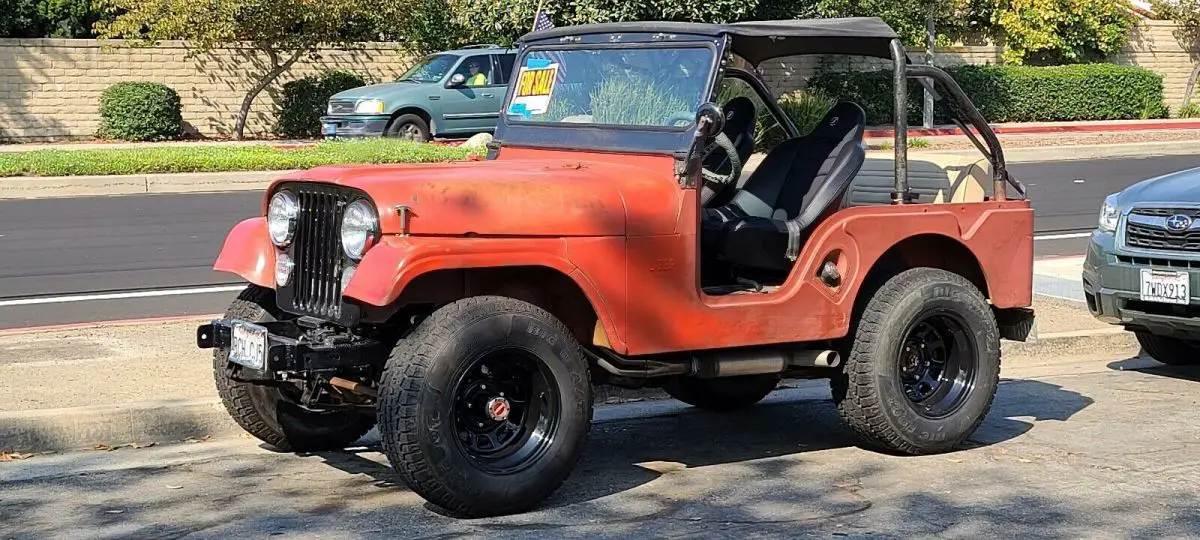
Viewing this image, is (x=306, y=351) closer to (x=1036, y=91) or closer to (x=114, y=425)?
(x=114, y=425)

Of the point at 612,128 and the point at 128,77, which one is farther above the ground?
the point at 128,77

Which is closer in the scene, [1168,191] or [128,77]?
[1168,191]

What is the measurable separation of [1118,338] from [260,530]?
618cm

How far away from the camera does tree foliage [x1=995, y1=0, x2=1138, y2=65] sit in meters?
35.5

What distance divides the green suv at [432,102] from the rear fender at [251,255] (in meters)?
17.7

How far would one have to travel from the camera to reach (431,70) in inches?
998

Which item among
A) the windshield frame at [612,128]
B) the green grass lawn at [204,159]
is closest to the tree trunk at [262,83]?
the green grass lawn at [204,159]

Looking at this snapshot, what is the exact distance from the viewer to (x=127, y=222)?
15477 mm

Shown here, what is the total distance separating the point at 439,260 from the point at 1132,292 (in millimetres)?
4665

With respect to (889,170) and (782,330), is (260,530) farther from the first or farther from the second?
(889,170)

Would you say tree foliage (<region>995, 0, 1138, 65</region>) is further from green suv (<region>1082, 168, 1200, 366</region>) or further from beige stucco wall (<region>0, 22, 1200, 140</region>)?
green suv (<region>1082, 168, 1200, 366</region>)

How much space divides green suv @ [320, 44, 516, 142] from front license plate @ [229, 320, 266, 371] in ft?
60.3

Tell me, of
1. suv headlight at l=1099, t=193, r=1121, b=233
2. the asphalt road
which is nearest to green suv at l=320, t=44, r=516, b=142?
the asphalt road

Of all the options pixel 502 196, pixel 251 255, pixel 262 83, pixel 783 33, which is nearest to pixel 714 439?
pixel 783 33
